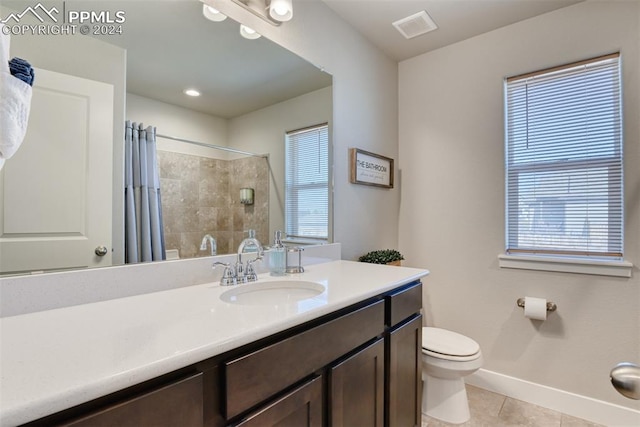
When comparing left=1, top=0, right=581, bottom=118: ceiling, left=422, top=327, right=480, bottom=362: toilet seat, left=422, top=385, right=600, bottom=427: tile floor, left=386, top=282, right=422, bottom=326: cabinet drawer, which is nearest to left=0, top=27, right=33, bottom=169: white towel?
left=1, top=0, right=581, bottom=118: ceiling

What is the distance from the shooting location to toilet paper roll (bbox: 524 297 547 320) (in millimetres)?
1944

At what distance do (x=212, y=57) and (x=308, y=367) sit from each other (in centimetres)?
130

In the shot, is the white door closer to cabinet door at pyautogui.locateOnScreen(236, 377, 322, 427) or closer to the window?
cabinet door at pyautogui.locateOnScreen(236, 377, 322, 427)

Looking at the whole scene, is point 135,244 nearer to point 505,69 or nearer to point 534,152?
point 534,152

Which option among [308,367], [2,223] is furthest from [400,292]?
[2,223]

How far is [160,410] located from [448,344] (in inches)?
67.1

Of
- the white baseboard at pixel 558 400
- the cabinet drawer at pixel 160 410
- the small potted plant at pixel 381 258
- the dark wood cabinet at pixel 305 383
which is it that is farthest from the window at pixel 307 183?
the white baseboard at pixel 558 400

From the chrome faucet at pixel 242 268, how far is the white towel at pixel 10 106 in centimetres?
72

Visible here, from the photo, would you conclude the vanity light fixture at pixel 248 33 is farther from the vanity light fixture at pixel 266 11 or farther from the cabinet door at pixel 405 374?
the cabinet door at pixel 405 374

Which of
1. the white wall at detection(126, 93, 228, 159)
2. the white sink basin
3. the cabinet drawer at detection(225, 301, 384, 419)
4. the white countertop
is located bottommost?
the cabinet drawer at detection(225, 301, 384, 419)

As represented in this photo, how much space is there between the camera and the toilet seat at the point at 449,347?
174 cm

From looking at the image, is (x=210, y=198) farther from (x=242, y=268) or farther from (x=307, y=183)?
(x=307, y=183)

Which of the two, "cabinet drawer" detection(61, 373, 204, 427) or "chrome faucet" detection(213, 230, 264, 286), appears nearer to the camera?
"cabinet drawer" detection(61, 373, 204, 427)

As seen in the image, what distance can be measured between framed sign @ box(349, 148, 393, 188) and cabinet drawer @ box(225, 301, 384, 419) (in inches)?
45.3
